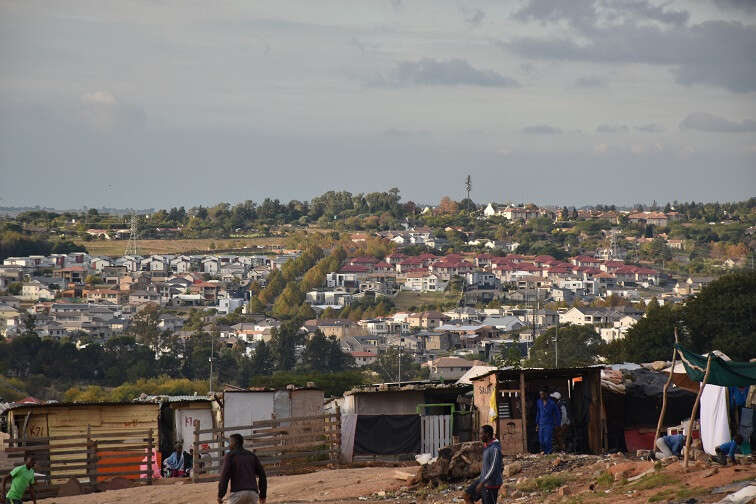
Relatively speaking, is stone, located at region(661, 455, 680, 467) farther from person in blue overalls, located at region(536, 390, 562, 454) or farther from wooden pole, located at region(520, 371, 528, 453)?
wooden pole, located at region(520, 371, 528, 453)

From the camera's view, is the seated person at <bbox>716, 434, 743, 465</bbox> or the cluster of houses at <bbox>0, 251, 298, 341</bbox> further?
the cluster of houses at <bbox>0, 251, 298, 341</bbox>

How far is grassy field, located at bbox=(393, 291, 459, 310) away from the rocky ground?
398 ft

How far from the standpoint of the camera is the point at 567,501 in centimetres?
1348

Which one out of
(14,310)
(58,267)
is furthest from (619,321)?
(58,267)

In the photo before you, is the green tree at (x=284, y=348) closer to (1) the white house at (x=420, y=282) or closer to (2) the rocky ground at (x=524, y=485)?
(1) the white house at (x=420, y=282)

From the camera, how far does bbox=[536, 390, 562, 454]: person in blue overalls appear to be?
1806cm

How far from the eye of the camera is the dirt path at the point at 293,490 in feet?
52.8

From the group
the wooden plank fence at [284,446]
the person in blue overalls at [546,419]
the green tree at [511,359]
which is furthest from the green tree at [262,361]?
the person in blue overalls at [546,419]

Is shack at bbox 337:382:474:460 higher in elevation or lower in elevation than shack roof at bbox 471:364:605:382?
lower

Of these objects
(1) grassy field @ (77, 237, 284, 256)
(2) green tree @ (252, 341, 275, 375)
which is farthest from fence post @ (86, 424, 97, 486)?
(1) grassy field @ (77, 237, 284, 256)

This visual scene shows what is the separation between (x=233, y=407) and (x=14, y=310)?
10704 centimetres

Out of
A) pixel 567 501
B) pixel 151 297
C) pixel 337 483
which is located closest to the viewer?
pixel 567 501

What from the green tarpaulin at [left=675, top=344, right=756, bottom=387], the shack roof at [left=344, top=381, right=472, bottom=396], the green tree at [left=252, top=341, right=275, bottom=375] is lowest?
the green tree at [left=252, top=341, right=275, bottom=375]

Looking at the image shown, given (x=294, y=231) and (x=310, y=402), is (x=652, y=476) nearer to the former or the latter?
(x=310, y=402)
